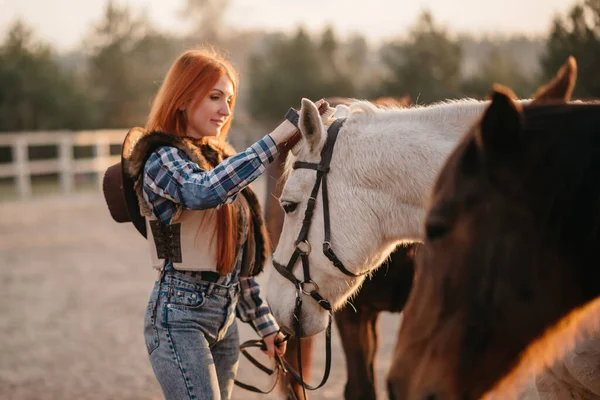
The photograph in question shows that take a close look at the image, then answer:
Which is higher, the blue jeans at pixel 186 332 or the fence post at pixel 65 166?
the blue jeans at pixel 186 332

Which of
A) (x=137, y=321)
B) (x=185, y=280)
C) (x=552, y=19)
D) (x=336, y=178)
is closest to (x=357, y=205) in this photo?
(x=336, y=178)

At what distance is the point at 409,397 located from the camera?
4.53 feet

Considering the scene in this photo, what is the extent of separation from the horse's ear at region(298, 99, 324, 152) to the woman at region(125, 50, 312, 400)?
0.17ft

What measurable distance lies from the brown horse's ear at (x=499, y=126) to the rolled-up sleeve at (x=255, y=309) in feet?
5.30

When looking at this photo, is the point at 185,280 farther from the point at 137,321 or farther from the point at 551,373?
the point at 137,321

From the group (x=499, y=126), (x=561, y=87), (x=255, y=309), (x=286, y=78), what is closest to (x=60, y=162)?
(x=286, y=78)

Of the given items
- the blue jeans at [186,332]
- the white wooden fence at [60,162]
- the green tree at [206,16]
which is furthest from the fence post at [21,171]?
the green tree at [206,16]

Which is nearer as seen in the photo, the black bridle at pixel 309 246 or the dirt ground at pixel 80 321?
the black bridle at pixel 309 246

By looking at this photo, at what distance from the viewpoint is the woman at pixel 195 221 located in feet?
7.40

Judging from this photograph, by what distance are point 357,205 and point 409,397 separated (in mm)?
1102

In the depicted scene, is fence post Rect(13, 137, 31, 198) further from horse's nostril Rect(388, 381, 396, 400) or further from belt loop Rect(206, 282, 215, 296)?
horse's nostril Rect(388, 381, 396, 400)

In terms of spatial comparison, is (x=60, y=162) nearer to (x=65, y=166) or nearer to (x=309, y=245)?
(x=65, y=166)

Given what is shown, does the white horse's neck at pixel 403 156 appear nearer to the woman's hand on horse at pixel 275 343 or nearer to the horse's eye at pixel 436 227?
the woman's hand on horse at pixel 275 343

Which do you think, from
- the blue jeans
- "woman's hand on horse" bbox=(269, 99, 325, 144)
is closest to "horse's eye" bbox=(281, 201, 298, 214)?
"woman's hand on horse" bbox=(269, 99, 325, 144)
